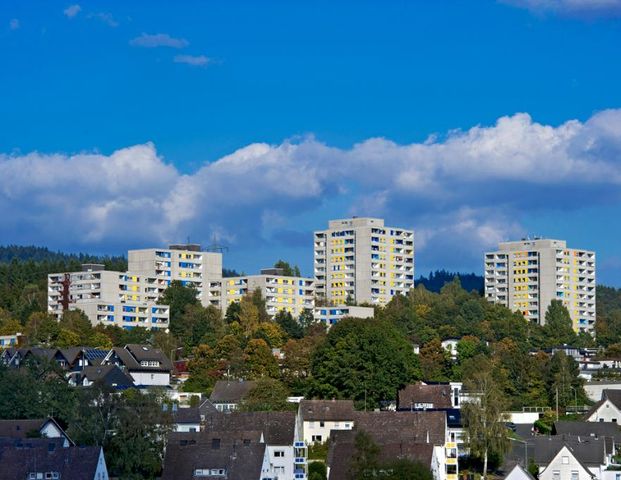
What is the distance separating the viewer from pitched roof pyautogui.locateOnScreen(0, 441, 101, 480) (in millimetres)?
76500

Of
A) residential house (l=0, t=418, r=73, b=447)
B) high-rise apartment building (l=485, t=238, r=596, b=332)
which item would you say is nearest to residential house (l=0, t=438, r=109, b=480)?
residential house (l=0, t=418, r=73, b=447)

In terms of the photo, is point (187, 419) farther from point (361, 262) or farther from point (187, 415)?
point (361, 262)

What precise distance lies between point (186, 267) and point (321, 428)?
73.6m

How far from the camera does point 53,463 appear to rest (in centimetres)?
7706

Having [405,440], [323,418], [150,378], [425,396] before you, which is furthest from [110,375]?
[405,440]

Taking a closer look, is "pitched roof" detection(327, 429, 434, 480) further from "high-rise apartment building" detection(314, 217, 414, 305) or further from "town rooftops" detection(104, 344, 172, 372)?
"high-rise apartment building" detection(314, 217, 414, 305)

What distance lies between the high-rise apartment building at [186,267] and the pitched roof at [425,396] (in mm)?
64561

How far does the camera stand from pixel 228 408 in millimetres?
102125

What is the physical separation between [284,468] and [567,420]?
26.5m

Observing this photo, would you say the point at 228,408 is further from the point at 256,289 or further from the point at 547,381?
the point at 256,289

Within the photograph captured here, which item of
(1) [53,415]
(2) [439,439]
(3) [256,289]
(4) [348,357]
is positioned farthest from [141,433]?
(3) [256,289]

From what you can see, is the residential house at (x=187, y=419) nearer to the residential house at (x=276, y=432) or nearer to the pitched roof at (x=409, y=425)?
the residential house at (x=276, y=432)

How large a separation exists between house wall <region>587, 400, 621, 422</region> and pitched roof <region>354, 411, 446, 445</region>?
18.6 meters

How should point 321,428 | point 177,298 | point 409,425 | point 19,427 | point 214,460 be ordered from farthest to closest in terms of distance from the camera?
point 177,298
point 321,428
point 409,425
point 19,427
point 214,460
